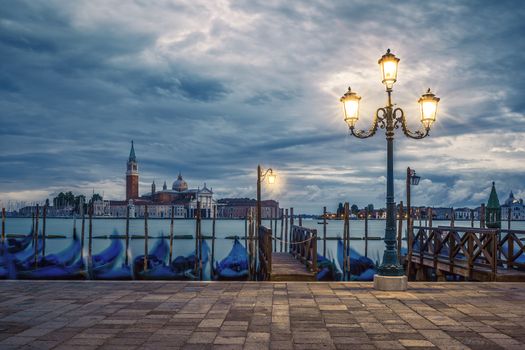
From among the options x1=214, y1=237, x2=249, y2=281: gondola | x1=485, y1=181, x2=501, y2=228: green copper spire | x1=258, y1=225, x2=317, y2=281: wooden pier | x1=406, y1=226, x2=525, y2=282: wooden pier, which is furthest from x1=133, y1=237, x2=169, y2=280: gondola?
x1=485, y1=181, x2=501, y2=228: green copper spire

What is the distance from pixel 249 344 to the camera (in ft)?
18.5

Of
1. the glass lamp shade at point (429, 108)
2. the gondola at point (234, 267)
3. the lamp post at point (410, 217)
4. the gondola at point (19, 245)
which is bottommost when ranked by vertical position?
the gondola at point (19, 245)

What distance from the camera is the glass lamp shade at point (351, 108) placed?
33.2ft

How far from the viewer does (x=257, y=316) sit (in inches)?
279

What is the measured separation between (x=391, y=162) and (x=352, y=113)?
4.01 feet

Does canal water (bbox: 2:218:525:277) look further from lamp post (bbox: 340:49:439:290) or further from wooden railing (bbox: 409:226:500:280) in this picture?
lamp post (bbox: 340:49:439:290)

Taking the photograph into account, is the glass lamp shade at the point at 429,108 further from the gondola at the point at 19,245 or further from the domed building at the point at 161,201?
the domed building at the point at 161,201

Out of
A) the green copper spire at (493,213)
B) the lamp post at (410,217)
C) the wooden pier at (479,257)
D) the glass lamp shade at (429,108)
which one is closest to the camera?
the glass lamp shade at (429,108)

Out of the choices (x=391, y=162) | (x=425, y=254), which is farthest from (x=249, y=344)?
(x=425, y=254)

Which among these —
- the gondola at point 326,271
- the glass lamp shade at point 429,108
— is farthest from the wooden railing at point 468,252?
the gondola at point 326,271

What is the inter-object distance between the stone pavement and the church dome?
163 meters

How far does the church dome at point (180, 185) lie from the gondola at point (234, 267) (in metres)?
149

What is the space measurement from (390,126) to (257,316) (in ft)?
15.5

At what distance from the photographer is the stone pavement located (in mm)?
5777
